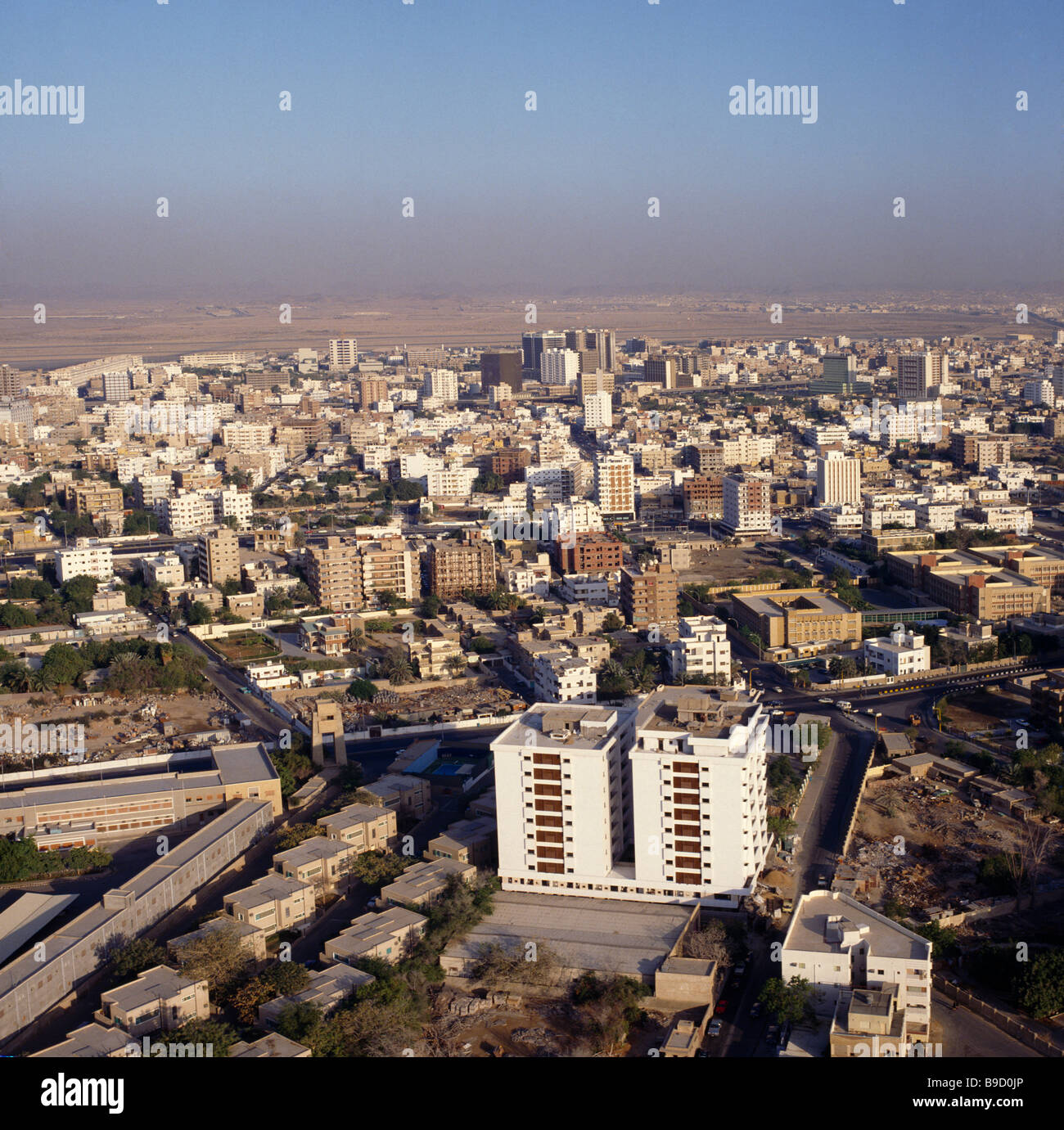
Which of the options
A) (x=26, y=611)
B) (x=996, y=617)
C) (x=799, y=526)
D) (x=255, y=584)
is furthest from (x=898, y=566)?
(x=26, y=611)

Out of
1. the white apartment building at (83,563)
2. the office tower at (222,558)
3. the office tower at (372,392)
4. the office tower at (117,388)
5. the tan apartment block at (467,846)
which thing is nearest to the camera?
the tan apartment block at (467,846)

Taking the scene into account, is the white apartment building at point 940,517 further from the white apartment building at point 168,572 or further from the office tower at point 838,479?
the white apartment building at point 168,572

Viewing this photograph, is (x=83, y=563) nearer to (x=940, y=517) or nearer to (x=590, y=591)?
(x=590, y=591)

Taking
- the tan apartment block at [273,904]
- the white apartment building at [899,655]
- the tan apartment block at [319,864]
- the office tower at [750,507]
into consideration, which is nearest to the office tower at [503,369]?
the office tower at [750,507]

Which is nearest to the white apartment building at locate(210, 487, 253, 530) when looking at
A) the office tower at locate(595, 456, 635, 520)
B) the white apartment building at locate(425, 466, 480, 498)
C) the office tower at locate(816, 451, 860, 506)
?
the white apartment building at locate(425, 466, 480, 498)

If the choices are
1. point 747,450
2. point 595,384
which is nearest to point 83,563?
point 747,450
